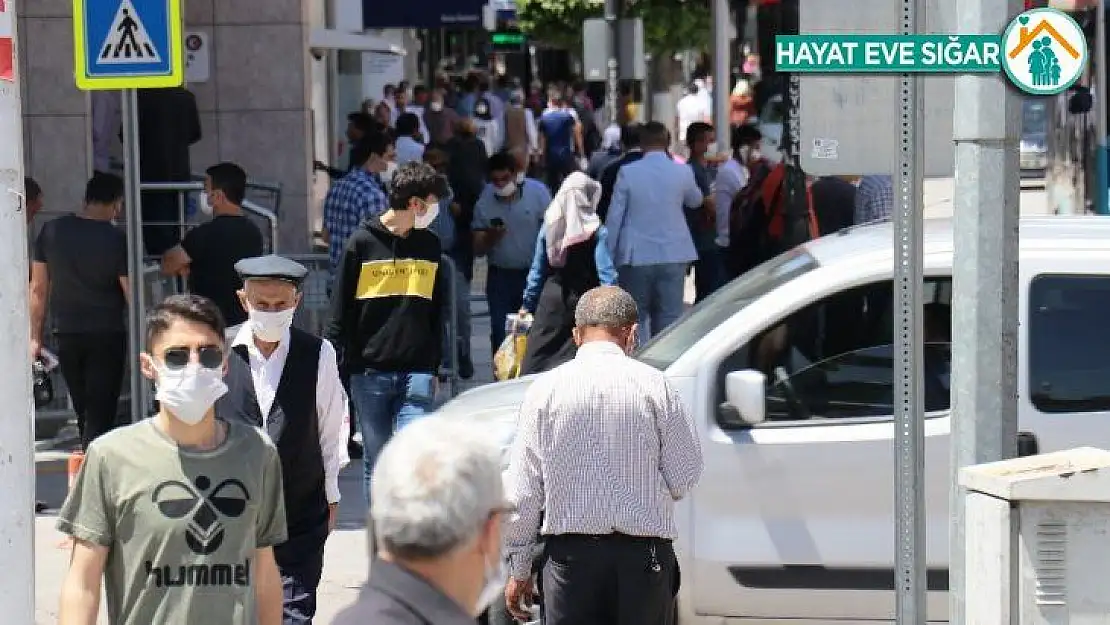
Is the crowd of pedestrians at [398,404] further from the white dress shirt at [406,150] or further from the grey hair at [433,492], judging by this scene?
the white dress shirt at [406,150]

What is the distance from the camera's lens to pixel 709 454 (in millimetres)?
7336

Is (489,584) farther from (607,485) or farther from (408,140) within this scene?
(408,140)

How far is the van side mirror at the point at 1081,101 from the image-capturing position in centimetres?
2088

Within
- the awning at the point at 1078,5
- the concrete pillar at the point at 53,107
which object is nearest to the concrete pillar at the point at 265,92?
the concrete pillar at the point at 53,107

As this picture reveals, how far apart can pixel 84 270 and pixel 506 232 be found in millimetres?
4062


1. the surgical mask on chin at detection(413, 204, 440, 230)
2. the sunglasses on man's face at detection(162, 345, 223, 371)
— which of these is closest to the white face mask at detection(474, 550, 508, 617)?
the sunglasses on man's face at detection(162, 345, 223, 371)

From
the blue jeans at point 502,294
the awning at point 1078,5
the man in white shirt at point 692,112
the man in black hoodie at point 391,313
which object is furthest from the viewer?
the man in white shirt at point 692,112

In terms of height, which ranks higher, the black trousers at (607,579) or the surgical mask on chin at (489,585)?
the surgical mask on chin at (489,585)

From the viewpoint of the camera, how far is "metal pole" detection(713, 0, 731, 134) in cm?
2409

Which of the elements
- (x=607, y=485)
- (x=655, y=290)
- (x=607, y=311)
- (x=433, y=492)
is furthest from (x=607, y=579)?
(x=655, y=290)

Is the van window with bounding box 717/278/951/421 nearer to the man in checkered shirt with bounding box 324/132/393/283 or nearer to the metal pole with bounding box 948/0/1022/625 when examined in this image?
the metal pole with bounding box 948/0/1022/625

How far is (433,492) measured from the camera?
3.13m

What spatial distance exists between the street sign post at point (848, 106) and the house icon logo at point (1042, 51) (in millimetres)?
294

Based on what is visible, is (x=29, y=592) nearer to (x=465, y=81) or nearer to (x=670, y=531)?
(x=670, y=531)
